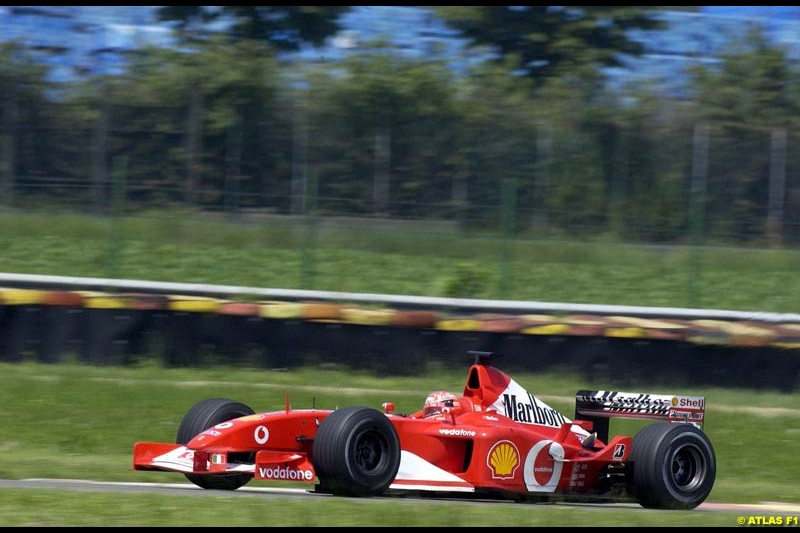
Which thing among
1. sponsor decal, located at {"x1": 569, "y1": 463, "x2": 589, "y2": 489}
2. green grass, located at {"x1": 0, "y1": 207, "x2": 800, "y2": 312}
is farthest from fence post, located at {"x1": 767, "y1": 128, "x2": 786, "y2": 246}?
sponsor decal, located at {"x1": 569, "y1": 463, "x2": 589, "y2": 489}

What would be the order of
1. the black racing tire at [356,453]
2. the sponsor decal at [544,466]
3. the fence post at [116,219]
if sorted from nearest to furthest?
the black racing tire at [356,453], the sponsor decal at [544,466], the fence post at [116,219]

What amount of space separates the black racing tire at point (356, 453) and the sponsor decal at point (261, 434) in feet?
1.26

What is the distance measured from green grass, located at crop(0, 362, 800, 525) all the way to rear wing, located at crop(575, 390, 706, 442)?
1.07 metres

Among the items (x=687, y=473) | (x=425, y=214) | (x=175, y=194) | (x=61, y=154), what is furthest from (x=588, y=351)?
(x=61, y=154)

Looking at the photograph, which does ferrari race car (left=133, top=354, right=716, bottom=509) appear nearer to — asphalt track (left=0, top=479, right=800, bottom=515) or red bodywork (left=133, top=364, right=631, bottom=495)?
red bodywork (left=133, top=364, right=631, bottom=495)

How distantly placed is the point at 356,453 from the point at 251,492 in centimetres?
100

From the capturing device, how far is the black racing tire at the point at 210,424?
8.08 metres

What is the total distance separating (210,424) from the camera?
26.6ft

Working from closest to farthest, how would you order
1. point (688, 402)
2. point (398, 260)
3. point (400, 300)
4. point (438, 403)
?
point (438, 403)
point (688, 402)
point (400, 300)
point (398, 260)

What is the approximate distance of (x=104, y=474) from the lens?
8977 mm

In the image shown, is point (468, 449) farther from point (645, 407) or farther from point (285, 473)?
point (645, 407)

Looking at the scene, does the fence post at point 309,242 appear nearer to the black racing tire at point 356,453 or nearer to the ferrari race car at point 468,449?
the ferrari race car at point 468,449

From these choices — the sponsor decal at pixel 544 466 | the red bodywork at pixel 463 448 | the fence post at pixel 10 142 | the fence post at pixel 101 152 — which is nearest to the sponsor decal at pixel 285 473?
the red bodywork at pixel 463 448

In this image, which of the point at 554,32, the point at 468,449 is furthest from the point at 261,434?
the point at 554,32
